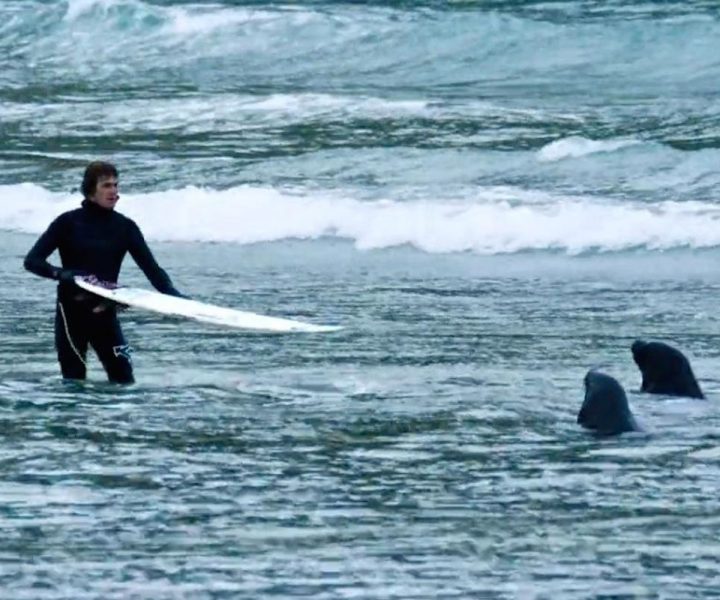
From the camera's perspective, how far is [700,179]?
2336 centimetres

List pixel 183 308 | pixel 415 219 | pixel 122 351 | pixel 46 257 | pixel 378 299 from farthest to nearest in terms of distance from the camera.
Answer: pixel 415 219, pixel 378 299, pixel 183 308, pixel 122 351, pixel 46 257

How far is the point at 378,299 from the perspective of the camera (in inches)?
631

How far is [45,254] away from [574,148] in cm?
1419

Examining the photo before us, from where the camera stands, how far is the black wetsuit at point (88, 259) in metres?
11.4

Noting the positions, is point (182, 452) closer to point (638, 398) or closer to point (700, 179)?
point (638, 398)

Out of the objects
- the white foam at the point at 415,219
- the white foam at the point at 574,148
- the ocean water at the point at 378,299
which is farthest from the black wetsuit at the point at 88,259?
the white foam at the point at 574,148

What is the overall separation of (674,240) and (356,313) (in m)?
5.22

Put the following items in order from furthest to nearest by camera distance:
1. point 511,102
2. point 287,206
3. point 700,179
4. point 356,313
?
point 511,102, point 700,179, point 287,206, point 356,313

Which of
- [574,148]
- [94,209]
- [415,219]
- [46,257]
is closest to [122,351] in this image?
[46,257]

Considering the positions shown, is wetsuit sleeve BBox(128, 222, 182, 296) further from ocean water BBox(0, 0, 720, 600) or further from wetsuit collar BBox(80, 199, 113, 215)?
ocean water BBox(0, 0, 720, 600)

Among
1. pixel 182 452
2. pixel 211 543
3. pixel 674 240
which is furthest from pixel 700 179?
pixel 211 543

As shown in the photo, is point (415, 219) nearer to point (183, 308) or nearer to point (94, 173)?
point (183, 308)

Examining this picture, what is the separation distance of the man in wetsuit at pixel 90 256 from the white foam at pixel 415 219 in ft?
27.0

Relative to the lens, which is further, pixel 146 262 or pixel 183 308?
pixel 183 308
